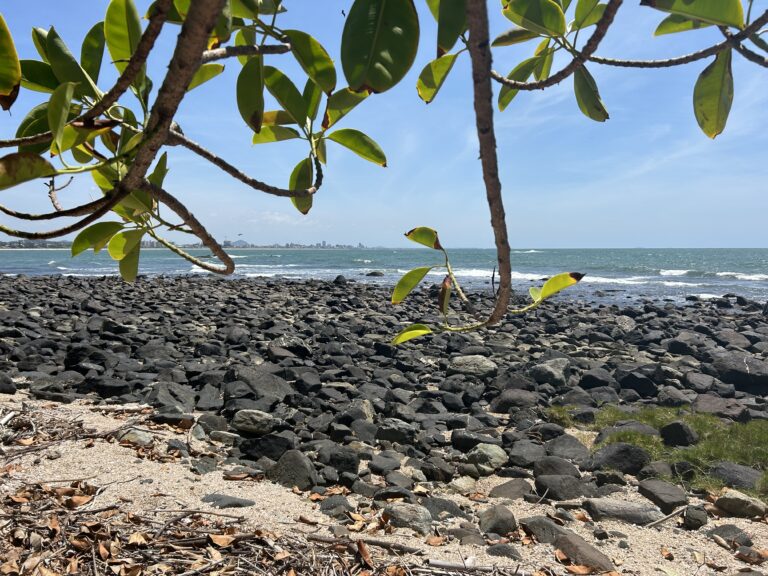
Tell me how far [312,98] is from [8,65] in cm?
44

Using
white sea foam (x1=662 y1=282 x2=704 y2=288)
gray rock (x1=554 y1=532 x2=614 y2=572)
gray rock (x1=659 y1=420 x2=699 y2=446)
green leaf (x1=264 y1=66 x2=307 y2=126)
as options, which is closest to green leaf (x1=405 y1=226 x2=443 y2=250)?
green leaf (x1=264 y1=66 x2=307 y2=126)

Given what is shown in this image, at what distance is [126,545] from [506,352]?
6.79 meters

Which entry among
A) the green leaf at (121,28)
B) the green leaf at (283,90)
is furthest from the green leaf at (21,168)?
the green leaf at (283,90)

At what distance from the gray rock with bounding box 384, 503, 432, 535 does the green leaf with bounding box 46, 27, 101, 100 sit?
2586mm

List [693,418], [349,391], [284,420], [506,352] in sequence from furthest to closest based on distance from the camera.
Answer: [506,352] → [349,391] → [693,418] → [284,420]

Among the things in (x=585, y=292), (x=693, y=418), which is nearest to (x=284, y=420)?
(x=693, y=418)

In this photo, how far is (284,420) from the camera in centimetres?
467

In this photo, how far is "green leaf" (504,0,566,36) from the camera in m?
0.76

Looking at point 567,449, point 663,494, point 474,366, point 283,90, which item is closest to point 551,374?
point 474,366

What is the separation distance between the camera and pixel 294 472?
342 centimetres

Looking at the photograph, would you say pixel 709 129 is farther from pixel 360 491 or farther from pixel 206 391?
pixel 206 391

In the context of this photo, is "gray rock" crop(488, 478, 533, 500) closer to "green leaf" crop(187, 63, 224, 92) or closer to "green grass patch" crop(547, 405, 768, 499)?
"green grass patch" crop(547, 405, 768, 499)

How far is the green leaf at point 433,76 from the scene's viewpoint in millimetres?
855

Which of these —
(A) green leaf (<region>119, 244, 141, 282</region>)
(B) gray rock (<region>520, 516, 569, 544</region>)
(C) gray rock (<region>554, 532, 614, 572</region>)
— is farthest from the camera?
(B) gray rock (<region>520, 516, 569, 544</region>)
